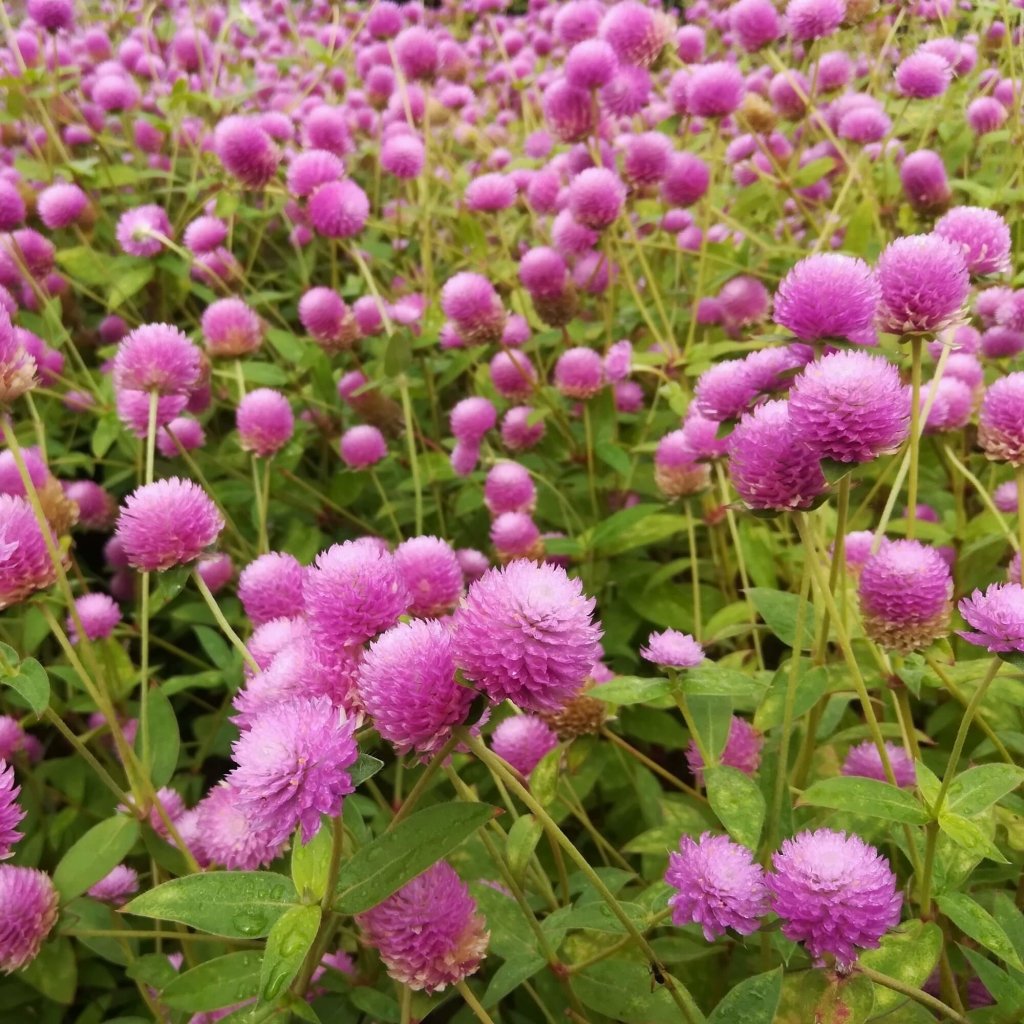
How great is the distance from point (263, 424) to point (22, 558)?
61 centimetres

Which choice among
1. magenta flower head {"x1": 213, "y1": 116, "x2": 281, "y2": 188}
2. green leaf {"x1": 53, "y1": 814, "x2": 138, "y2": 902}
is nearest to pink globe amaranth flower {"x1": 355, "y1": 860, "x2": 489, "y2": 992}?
green leaf {"x1": 53, "y1": 814, "x2": 138, "y2": 902}

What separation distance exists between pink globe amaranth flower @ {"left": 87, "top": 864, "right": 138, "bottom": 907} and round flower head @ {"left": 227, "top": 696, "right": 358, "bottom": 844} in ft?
2.15

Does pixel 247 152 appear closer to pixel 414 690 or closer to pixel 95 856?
pixel 95 856

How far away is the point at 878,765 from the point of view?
36.7 inches

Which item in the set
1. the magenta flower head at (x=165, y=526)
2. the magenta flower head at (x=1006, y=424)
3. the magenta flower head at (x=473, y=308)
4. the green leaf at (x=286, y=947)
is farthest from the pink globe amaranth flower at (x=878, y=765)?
the magenta flower head at (x=473, y=308)

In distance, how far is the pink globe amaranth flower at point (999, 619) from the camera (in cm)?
66

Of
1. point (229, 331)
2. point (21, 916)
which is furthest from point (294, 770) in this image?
point (229, 331)

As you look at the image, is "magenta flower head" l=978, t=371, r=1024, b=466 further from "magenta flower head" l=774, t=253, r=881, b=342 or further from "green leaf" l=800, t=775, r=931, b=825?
"green leaf" l=800, t=775, r=931, b=825

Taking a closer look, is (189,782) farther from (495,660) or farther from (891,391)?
(891,391)

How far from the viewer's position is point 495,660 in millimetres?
573

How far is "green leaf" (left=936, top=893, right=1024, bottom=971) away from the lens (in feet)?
2.23

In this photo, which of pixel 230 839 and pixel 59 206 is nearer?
pixel 230 839

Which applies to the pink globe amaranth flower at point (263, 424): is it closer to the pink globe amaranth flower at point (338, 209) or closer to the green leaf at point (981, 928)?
the pink globe amaranth flower at point (338, 209)

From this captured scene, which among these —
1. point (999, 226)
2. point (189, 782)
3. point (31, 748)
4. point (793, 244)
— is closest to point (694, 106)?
point (793, 244)
